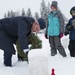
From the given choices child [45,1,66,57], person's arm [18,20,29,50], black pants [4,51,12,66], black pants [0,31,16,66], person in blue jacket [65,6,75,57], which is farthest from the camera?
person in blue jacket [65,6,75,57]

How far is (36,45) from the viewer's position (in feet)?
25.7

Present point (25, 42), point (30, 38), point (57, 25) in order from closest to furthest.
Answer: point (25, 42), point (30, 38), point (57, 25)

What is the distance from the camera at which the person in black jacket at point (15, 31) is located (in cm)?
681

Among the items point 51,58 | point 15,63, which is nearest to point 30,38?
point 15,63

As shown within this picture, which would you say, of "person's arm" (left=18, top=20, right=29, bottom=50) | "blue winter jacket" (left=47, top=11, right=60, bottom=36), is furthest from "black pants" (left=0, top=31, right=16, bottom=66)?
"blue winter jacket" (left=47, top=11, right=60, bottom=36)

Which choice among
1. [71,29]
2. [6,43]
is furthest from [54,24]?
[6,43]

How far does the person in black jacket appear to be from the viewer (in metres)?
6.81

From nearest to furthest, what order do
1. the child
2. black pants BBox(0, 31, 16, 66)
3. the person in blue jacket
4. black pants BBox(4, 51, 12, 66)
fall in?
black pants BBox(0, 31, 16, 66), black pants BBox(4, 51, 12, 66), the child, the person in blue jacket

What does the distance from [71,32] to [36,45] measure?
5.61 ft

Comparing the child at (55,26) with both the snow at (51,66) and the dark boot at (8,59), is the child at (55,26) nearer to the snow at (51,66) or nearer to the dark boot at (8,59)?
the snow at (51,66)

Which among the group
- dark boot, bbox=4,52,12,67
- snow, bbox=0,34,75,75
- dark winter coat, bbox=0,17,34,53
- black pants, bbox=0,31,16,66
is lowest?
snow, bbox=0,34,75,75

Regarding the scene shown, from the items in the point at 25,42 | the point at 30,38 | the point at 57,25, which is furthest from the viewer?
the point at 57,25

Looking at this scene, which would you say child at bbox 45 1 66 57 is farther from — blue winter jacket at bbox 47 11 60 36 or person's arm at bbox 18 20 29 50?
person's arm at bbox 18 20 29 50

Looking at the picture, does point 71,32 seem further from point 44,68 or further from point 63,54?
point 44,68
